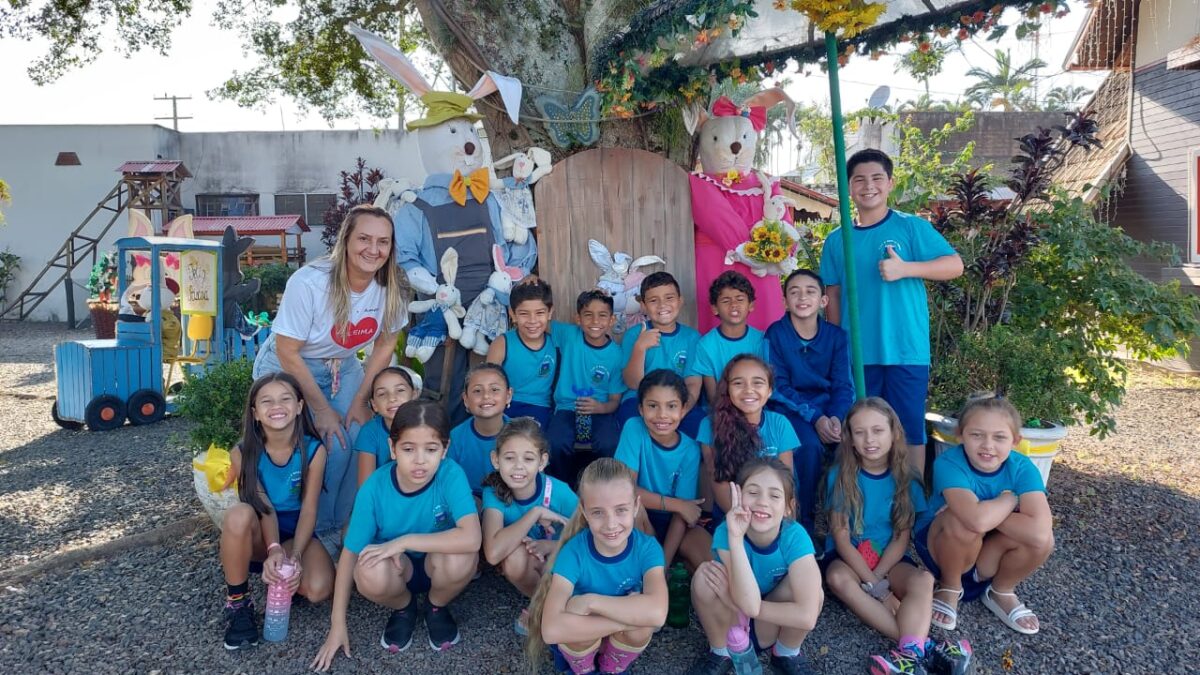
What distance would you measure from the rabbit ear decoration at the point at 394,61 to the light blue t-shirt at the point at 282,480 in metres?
2.16

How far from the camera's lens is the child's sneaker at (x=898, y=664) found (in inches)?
100

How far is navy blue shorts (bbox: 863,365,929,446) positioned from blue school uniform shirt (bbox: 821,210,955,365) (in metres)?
0.05

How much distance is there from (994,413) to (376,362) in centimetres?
260

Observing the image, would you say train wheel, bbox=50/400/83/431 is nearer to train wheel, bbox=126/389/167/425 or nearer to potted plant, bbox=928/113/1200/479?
train wheel, bbox=126/389/167/425

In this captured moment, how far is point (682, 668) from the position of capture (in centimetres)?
267

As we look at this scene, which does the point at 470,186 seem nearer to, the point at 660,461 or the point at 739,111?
the point at 739,111

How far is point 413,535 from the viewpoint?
9.05 ft

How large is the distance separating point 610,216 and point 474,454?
184cm

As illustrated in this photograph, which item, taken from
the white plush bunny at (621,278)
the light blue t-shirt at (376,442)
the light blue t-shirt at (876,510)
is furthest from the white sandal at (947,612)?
the light blue t-shirt at (376,442)

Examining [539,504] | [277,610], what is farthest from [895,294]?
[277,610]

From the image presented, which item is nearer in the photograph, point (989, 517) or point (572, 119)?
point (989, 517)

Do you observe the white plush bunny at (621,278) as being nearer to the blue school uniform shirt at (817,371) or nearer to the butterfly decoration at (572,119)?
the butterfly decoration at (572,119)

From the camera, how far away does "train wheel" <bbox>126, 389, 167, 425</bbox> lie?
7.00m

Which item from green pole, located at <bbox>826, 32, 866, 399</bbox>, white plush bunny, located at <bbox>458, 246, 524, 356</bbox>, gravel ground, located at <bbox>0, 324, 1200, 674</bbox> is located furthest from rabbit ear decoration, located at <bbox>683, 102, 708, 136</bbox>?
gravel ground, located at <bbox>0, 324, 1200, 674</bbox>
